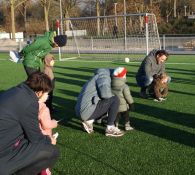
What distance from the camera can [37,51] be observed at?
8.59 m

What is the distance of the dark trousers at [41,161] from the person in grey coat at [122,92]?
2.80m

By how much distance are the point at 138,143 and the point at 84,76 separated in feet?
30.1

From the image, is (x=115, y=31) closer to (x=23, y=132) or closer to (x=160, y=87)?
(x=160, y=87)

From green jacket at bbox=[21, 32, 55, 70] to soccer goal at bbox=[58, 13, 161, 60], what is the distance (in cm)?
1279

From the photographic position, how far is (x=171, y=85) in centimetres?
1254

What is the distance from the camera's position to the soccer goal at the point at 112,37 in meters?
22.5

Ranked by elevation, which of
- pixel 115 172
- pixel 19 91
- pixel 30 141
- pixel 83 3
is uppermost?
pixel 83 3

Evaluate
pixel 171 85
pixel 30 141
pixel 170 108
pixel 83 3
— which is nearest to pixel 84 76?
pixel 171 85

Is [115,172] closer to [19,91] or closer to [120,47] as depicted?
[19,91]

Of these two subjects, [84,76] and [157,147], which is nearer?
[157,147]

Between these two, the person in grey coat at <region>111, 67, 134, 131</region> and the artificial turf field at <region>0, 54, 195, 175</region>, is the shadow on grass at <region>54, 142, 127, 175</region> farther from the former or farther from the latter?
the person in grey coat at <region>111, 67, 134, 131</region>

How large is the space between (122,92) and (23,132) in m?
3.26

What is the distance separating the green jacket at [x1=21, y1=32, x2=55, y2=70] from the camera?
28.0 ft

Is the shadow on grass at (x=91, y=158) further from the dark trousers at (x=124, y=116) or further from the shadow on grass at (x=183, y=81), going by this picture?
the shadow on grass at (x=183, y=81)
